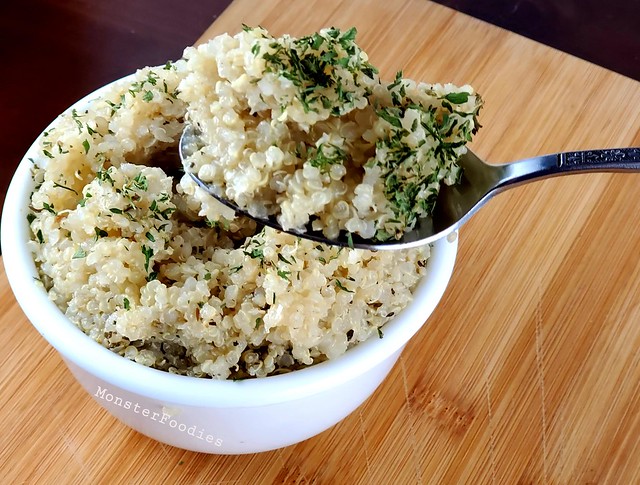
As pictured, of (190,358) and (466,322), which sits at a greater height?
(190,358)

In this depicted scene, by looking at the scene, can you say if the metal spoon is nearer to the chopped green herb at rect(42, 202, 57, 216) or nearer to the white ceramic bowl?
the white ceramic bowl

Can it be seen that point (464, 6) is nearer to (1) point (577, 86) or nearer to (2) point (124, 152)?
(1) point (577, 86)

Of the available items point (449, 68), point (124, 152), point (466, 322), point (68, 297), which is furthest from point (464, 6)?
point (68, 297)

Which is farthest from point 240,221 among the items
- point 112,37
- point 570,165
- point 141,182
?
point 112,37

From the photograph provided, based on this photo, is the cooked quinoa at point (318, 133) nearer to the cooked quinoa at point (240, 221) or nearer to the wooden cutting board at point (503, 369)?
Result: the cooked quinoa at point (240, 221)

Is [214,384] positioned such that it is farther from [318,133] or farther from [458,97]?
[458,97]
